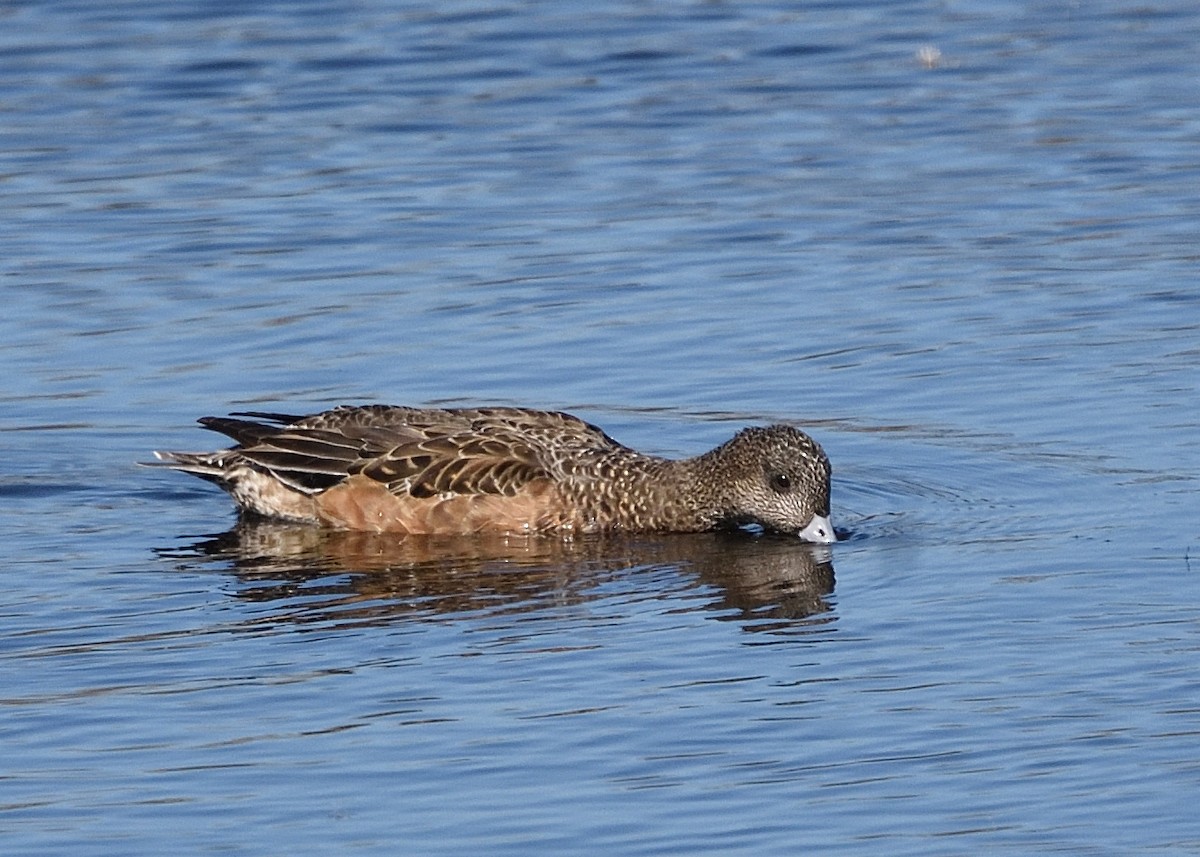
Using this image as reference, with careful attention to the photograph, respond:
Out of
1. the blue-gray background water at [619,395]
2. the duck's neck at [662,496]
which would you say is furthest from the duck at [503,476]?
the blue-gray background water at [619,395]

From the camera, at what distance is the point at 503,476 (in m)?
12.6

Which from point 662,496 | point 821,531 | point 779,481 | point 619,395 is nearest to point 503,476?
point 662,496

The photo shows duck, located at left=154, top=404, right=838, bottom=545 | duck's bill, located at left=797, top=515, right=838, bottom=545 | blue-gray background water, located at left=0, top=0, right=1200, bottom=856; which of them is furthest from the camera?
duck, located at left=154, top=404, right=838, bottom=545

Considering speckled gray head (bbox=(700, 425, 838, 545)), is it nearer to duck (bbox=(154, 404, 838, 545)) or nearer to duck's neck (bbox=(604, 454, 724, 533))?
duck (bbox=(154, 404, 838, 545))

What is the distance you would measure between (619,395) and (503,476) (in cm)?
189

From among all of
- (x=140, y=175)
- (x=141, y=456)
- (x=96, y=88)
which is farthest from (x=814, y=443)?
(x=96, y=88)

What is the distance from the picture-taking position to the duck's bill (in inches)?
481

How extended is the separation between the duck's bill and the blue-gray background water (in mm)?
202

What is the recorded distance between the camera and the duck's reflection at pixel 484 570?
1106 cm

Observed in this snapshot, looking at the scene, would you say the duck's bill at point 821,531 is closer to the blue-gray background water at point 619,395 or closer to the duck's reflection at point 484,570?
the duck's reflection at point 484,570

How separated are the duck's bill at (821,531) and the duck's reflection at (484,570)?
50 mm

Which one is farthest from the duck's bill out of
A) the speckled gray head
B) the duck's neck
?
the duck's neck

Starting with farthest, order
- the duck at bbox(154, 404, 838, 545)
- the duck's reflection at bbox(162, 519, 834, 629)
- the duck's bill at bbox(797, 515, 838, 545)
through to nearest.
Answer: the duck at bbox(154, 404, 838, 545)
the duck's bill at bbox(797, 515, 838, 545)
the duck's reflection at bbox(162, 519, 834, 629)

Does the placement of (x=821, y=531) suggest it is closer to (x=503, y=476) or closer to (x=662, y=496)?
(x=662, y=496)
